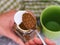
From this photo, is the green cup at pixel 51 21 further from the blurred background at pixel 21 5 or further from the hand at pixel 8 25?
the hand at pixel 8 25

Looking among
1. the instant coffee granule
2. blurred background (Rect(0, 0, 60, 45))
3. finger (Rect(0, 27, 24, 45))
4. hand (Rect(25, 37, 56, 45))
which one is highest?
blurred background (Rect(0, 0, 60, 45))

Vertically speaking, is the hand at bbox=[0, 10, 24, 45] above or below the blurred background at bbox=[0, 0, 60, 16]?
below

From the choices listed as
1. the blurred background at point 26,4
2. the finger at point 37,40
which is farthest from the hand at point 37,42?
the blurred background at point 26,4

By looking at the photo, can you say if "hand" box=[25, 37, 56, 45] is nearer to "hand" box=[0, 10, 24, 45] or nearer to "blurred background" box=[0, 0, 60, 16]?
"hand" box=[0, 10, 24, 45]

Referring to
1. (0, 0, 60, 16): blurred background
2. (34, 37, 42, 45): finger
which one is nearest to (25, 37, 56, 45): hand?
(34, 37, 42, 45): finger

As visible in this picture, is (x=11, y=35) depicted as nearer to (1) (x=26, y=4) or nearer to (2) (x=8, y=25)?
(2) (x=8, y=25)

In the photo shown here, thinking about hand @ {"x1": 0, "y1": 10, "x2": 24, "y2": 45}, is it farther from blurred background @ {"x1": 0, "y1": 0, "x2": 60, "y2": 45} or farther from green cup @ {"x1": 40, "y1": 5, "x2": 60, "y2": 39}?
green cup @ {"x1": 40, "y1": 5, "x2": 60, "y2": 39}
